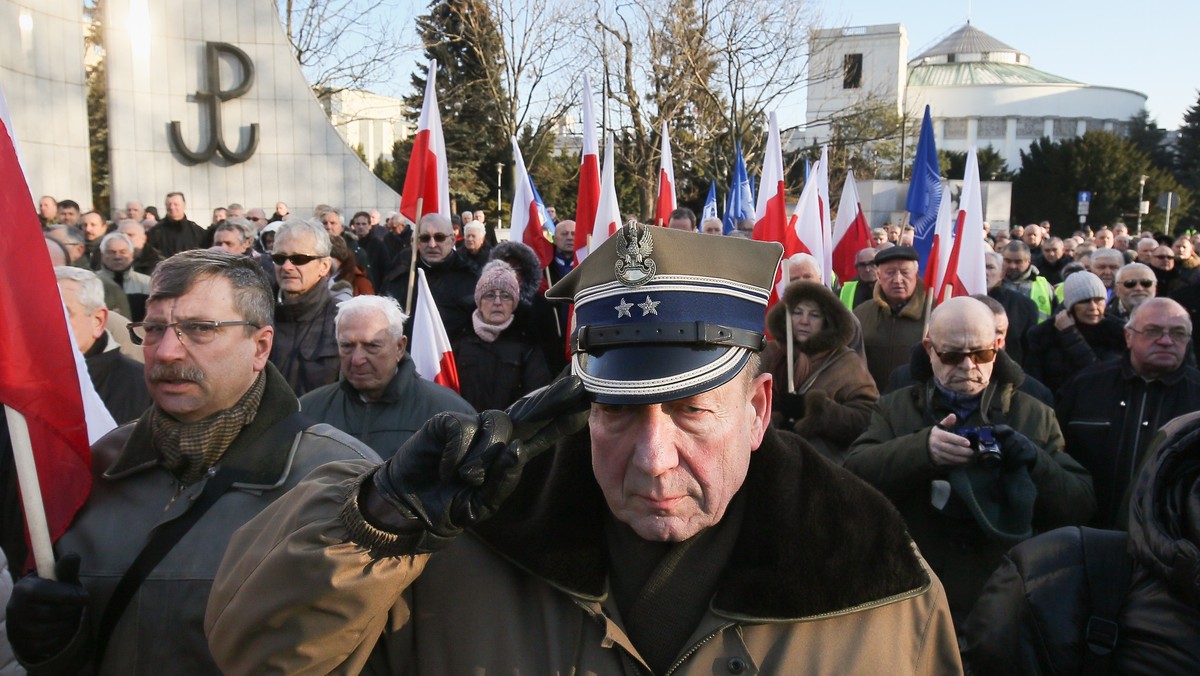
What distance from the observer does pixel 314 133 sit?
20.1 metres

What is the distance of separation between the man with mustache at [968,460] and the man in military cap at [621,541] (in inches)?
72.7

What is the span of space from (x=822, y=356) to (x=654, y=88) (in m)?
26.6

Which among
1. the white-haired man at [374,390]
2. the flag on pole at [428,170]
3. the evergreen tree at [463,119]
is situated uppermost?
the evergreen tree at [463,119]

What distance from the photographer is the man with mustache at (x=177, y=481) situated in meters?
2.41

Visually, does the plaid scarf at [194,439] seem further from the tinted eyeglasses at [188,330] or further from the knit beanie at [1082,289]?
the knit beanie at [1082,289]

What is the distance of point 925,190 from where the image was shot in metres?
9.18

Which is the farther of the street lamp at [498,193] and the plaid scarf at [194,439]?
the street lamp at [498,193]

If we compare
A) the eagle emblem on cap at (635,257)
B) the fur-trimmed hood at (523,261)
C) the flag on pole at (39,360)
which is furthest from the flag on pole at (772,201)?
the eagle emblem on cap at (635,257)

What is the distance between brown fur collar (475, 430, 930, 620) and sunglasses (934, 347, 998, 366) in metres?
2.22

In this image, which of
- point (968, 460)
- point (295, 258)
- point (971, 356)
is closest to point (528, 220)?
point (295, 258)

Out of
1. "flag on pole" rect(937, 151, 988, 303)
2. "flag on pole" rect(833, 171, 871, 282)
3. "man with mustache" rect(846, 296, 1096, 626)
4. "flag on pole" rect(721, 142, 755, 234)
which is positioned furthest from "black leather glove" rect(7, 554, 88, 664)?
"flag on pole" rect(721, 142, 755, 234)

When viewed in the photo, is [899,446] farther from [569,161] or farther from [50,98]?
[569,161]

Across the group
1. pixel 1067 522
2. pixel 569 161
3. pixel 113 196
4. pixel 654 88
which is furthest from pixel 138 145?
pixel 569 161

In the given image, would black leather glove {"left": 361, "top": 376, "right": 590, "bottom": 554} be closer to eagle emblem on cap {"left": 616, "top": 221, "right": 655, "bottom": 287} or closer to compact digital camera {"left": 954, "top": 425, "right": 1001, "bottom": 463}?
eagle emblem on cap {"left": 616, "top": 221, "right": 655, "bottom": 287}
